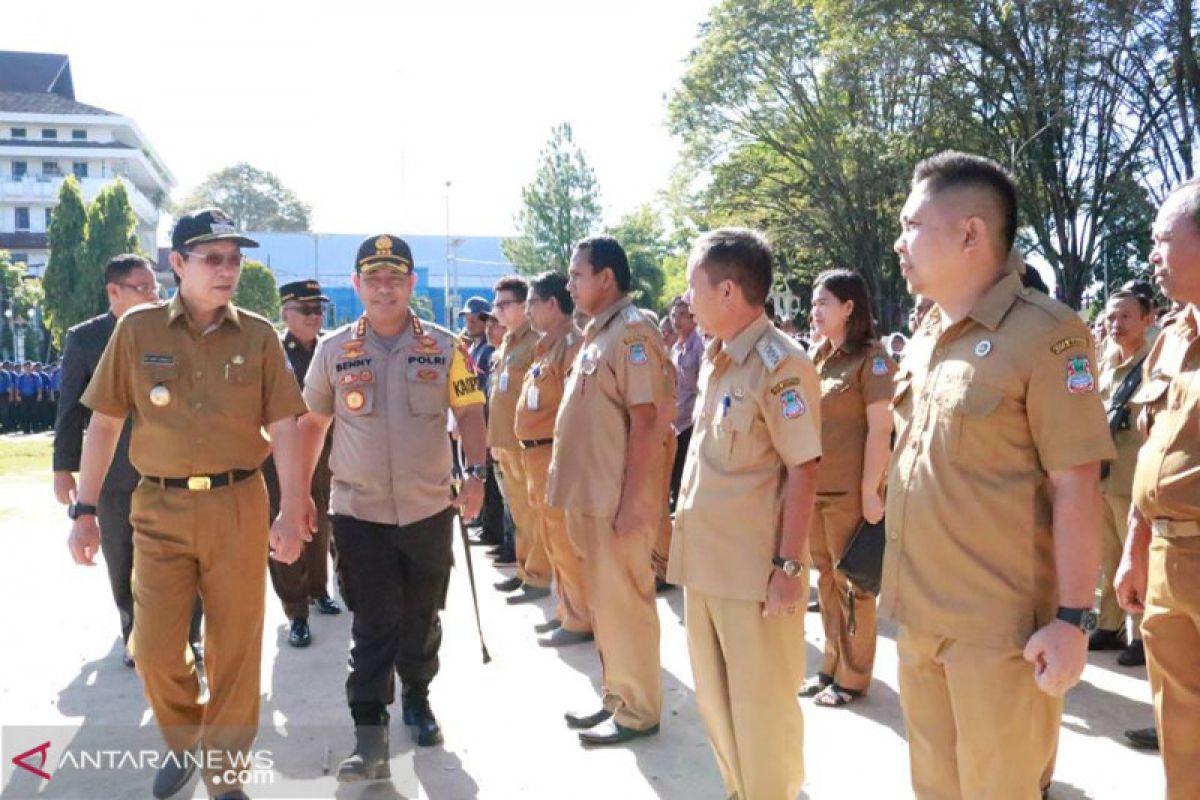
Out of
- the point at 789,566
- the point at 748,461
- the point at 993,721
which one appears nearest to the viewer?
the point at 993,721

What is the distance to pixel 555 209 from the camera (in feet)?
182

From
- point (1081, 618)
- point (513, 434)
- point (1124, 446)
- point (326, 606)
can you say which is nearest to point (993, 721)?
point (1081, 618)

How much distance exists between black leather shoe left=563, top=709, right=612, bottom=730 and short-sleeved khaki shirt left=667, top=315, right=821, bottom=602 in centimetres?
143

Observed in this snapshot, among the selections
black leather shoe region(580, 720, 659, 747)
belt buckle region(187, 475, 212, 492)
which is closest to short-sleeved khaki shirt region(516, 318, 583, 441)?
black leather shoe region(580, 720, 659, 747)

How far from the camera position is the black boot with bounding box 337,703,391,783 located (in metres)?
3.74

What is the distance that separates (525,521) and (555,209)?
49901 millimetres

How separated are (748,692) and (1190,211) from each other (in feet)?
6.28

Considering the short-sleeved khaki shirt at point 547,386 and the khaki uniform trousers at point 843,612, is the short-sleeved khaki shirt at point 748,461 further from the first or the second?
the short-sleeved khaki shirt at point 547,386

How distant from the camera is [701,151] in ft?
90.9

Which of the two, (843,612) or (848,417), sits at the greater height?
(848,417)

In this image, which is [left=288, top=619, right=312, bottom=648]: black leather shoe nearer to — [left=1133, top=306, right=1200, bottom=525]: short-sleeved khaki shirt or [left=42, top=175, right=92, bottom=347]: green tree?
[left=1133, top=306, right=1200, bottom=525]: short-sleeved khaki shirt

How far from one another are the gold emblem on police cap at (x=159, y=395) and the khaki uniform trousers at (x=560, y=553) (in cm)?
231

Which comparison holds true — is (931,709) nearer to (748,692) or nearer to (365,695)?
(748,692)

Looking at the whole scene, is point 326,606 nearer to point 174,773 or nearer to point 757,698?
point 174,773
